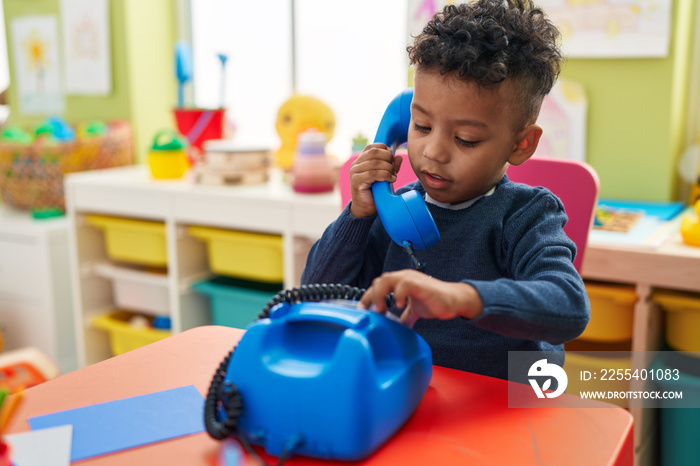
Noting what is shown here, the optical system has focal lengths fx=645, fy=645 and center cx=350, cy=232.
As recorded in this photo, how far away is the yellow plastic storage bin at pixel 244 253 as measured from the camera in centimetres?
179

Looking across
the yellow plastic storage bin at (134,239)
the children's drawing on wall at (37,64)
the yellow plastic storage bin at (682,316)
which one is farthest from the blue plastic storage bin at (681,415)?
the children's drawing on wall at (37,64)

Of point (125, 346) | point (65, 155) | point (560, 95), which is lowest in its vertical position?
point (125, 346)

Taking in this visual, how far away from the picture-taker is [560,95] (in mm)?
1718

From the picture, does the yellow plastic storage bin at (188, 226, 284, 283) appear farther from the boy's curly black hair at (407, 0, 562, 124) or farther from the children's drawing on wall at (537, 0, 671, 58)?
the boy's curly black hair at (407, 0, 562, 124)

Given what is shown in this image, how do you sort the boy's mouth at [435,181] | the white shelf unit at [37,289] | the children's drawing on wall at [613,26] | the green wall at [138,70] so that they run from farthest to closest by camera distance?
the green wall at [138,70]
the white shelf unit at [37,289]
the children's drawing on wall at [613,26]
the boy's mouth at [435,181]

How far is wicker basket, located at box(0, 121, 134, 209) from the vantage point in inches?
87.4

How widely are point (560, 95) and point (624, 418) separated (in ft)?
4.26

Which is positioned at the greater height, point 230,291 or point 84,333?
point 230,291

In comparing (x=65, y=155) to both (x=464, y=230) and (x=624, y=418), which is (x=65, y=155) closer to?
(x=464, y=230)

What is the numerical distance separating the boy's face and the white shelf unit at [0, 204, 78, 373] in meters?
1.80

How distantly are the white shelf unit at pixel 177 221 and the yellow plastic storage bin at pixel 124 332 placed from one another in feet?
0.13

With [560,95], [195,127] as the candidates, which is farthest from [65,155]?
[560,95]

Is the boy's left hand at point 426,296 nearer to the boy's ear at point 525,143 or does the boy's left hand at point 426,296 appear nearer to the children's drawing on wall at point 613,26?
the boy's ear at point 525,143

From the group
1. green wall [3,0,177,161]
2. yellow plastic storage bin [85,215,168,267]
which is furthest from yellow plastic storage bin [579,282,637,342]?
green wall [3,0,177,161]
